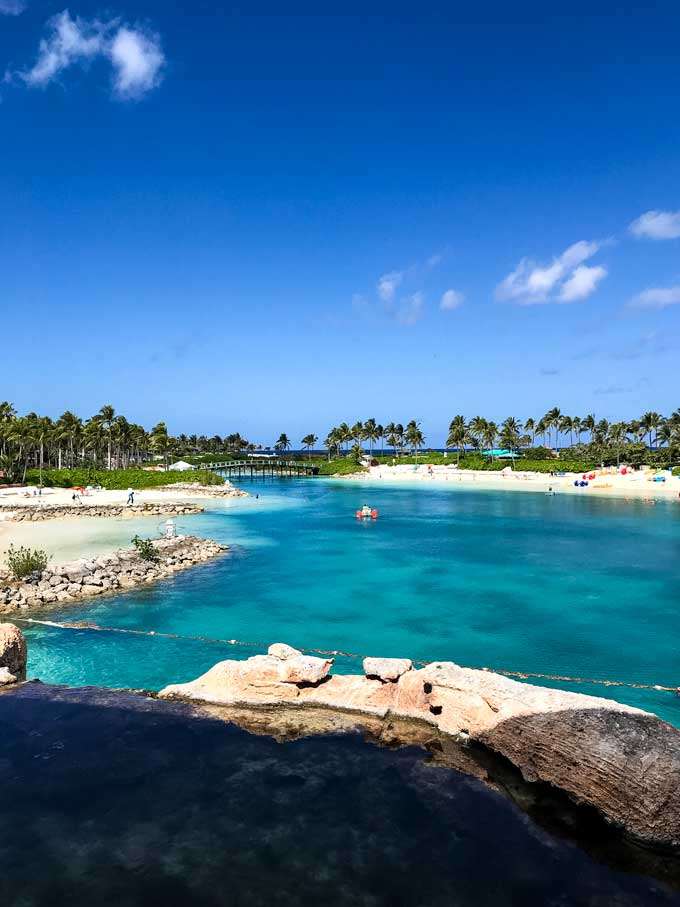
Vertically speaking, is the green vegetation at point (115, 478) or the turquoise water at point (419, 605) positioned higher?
the green vegetation at point (115, 478)

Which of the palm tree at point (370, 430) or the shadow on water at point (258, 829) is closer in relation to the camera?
the shadow on water at point (258, 829)

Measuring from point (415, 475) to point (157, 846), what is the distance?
114169mm

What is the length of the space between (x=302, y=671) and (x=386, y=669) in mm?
1796

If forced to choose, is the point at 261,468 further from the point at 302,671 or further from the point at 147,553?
the point at 302,671

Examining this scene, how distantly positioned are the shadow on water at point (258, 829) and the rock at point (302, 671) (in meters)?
1.59

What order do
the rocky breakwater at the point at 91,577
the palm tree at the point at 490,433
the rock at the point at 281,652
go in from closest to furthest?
1. the rock at the point at 281,652
2. the rocky breakwater at the point at 91,577
3. the palm tree at the point at 490,433

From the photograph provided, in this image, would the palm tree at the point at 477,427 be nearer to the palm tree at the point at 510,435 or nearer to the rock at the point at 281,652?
the palm tree at the point at 510,435

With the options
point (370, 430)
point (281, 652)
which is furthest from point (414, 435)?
point (281, 652)

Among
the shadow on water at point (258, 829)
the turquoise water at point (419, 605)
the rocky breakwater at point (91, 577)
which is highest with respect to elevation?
the shadow on water at point (258, 829)

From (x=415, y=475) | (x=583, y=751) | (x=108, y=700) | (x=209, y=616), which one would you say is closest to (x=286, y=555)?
(x=209, y=616)

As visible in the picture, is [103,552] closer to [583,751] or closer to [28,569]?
[28,569]

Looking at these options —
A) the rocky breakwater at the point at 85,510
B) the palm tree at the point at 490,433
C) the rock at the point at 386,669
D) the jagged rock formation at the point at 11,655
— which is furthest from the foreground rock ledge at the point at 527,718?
the palm tree at the point at 490,433

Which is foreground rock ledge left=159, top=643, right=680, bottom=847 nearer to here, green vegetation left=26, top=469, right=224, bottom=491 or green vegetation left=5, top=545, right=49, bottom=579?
green vegetation left=5, top=545, right=49, bottom=579

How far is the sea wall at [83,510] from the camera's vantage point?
4809cm
